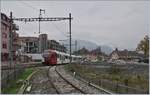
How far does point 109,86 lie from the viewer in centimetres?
1984

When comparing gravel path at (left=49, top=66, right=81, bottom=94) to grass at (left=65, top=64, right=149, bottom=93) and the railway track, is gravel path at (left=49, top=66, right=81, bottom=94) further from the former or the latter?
grass at (left=65, top=64, right=149, bottom=93)

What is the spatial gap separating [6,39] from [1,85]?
64.4 metres

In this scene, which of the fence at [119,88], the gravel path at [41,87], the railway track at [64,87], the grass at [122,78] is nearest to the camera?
the fence at [119,88]

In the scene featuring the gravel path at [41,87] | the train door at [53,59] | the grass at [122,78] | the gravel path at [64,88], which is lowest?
the gravel path at [41,87]

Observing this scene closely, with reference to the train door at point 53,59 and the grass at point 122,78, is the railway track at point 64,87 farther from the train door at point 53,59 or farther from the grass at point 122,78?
the train door at point 53,59

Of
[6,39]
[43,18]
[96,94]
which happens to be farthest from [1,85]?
[6,39]

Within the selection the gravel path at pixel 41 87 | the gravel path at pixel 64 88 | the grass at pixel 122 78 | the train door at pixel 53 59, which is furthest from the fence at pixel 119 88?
the train door at pixel 53 59

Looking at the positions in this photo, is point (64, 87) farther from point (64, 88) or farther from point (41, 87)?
point (41, 87)

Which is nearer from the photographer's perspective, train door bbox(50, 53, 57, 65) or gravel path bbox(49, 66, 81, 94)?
gravel path bbox(49, 66, 81, 94)

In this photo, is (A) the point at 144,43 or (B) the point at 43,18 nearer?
(B) the point at 43,18

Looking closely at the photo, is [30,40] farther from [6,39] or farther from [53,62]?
[53,62]

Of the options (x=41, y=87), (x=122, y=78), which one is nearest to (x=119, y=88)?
(x=41, y=87)

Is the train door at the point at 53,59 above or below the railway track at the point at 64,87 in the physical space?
above

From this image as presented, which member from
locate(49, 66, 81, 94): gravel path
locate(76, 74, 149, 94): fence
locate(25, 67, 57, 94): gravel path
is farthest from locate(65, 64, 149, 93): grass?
locate(25, 67, 57, 94): gravel path
